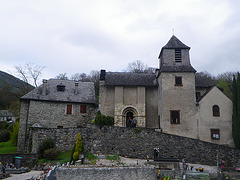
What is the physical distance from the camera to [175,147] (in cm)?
2002

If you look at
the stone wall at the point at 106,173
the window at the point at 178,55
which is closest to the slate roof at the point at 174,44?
the window at the point at 178,55

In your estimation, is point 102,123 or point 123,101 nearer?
point 102,123

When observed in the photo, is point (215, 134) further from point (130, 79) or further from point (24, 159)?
point (24, 159)

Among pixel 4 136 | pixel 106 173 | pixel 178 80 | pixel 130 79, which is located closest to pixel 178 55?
pixel 178 80

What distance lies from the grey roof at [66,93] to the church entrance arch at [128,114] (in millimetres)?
5038

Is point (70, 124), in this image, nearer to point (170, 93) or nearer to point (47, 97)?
point (47, 97)

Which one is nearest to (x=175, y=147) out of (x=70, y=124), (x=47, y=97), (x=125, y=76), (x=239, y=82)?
(x=239, y=82)

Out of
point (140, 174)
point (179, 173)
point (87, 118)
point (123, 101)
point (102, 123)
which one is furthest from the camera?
point (87, 118)

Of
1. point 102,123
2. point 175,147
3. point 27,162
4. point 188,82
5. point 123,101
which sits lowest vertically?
point 27,162

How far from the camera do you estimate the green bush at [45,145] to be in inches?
786

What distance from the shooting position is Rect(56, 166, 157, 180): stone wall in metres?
9.77

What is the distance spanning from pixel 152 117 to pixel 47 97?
43.9ft

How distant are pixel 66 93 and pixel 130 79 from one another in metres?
8.78

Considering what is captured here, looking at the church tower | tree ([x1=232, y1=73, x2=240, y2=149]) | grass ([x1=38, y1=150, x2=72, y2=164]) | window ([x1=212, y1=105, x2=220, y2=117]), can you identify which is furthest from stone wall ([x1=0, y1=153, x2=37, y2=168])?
tree ([x1=232, y1=73, x2=240, y2=149])
